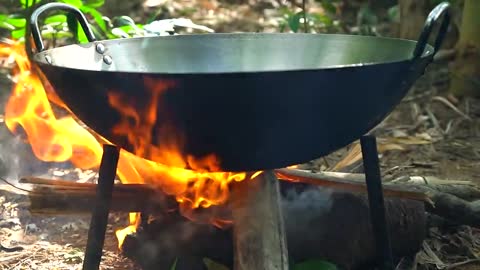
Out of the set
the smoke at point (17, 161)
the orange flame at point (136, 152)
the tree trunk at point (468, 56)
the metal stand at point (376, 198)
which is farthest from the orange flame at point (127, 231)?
the tree trunk at point (468, 56)

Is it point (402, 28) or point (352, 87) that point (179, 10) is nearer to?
point (402, 28)

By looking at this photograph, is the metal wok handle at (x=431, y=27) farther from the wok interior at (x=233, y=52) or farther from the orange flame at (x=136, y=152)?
the orange flame at (x=136, y=152)

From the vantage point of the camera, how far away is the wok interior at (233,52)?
187cm

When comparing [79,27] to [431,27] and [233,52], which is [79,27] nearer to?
[233,52]

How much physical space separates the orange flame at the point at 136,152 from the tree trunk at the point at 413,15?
7.39 feet

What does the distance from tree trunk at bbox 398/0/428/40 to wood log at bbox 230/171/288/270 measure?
2.51 meters

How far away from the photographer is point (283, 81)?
1.30 meters

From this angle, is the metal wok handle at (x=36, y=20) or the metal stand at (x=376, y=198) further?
the metal stand at (x=376, y=198)

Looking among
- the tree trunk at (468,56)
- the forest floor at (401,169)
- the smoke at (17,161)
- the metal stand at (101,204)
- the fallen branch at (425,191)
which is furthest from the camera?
the tree trunk at (468,56)

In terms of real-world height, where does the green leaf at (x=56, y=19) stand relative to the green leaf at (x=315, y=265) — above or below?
above

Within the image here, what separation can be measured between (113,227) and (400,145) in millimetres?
1350

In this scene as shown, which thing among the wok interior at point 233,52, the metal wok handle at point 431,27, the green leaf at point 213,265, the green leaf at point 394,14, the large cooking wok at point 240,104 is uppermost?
the green leaf at point 394,14

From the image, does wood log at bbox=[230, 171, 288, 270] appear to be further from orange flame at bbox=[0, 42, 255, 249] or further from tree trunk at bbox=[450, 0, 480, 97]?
tree trunk at bbox=[450, 0, 480, 97]

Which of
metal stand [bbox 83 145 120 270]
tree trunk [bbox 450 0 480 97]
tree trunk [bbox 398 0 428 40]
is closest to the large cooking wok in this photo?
metal stand [bbox 83 145 120 270]
